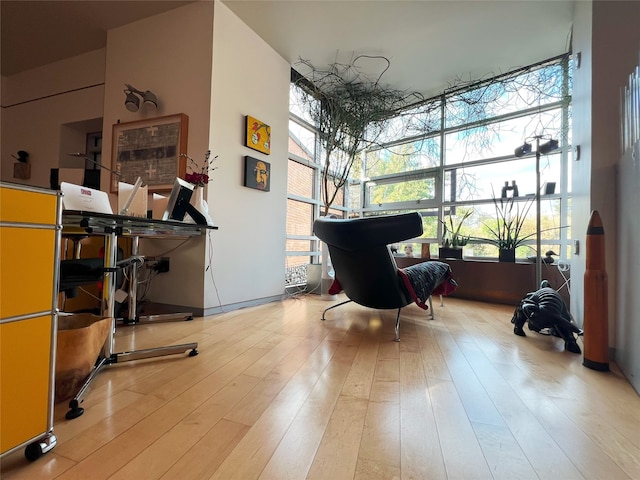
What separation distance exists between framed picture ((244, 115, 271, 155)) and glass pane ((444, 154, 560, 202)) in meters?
2.66

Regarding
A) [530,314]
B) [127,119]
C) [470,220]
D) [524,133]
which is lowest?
[530,314]

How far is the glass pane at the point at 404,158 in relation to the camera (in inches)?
166

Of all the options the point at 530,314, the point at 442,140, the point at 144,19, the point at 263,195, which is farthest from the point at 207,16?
the point at 530,314

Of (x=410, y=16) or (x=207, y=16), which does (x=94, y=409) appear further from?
(x=410, y=16)

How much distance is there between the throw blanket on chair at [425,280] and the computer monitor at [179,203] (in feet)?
5.27

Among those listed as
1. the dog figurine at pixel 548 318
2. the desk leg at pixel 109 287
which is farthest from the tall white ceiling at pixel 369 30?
the dog figurine at pixel 548 318

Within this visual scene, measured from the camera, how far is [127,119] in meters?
2.90

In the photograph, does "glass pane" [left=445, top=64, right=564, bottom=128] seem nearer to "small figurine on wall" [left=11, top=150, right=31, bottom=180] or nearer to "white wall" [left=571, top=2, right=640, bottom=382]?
"white wall" [left=571, top=2, right=640, bottom=382]

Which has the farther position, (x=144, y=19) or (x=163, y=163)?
(x=144, y=19)

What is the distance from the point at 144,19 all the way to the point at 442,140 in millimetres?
3954

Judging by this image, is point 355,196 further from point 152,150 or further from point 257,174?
point 152,150

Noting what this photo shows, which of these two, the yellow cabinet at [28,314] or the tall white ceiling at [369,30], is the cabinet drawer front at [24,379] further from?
the tall white ceiling at [369,30]

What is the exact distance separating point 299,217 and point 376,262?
2.10 metres

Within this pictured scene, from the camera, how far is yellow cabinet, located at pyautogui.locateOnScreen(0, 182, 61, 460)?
2.39 feet
